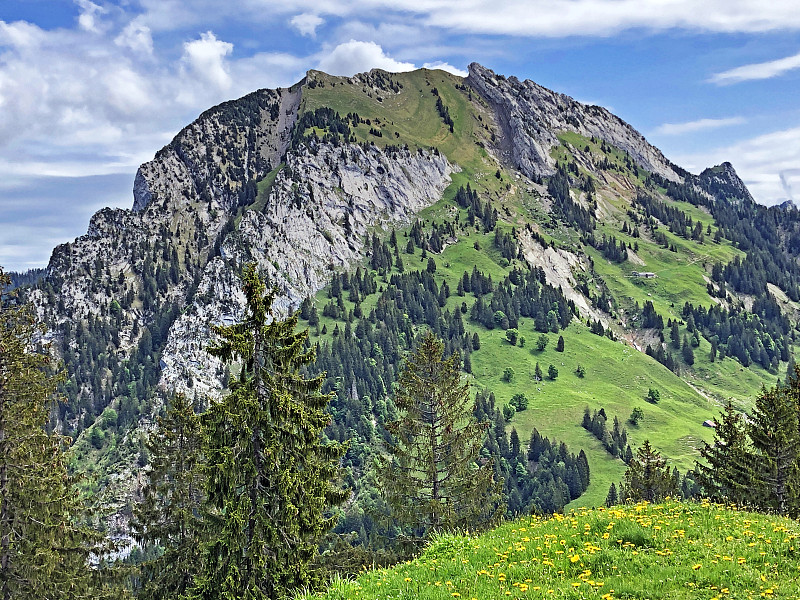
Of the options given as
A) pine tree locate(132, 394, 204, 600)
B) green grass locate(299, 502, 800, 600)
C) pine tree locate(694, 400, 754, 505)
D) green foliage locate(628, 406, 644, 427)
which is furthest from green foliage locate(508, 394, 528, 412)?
green grass locate(299, 502, 800, 600)

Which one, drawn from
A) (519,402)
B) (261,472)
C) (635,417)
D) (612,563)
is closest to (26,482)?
(261,472)

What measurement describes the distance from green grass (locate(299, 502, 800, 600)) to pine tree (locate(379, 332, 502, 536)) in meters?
16.7

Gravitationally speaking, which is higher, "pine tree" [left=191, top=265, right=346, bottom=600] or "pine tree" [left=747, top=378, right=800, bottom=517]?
"pine tree" [left=191, top=265, right=346, bottom=600]

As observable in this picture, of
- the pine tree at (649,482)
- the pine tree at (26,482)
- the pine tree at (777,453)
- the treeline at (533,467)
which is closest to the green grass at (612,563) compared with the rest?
the pine tree at (26,482)

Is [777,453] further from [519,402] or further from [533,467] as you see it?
[519,402]

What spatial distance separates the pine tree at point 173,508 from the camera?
3167cm

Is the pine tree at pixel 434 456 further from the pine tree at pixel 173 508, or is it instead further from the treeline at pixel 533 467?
the treeline at pixel 533 467

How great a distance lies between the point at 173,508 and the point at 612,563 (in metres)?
26.9

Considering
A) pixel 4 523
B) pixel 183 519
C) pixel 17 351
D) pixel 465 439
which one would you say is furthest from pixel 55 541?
pixel 465 439

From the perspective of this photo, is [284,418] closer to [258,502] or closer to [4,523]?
[258,502]

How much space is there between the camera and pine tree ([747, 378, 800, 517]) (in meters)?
41.3

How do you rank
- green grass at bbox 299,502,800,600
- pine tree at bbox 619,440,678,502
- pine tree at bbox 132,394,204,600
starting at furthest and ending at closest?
pine tree at bbox 619,440,678,502 → pine tree at bbox 132,394,204,600 → green grass at bbox 299,502,800,600

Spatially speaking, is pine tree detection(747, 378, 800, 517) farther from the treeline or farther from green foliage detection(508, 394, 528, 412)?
green foliage detection(508, 394, 528, 412)

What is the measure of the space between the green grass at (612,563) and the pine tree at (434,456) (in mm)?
16683
